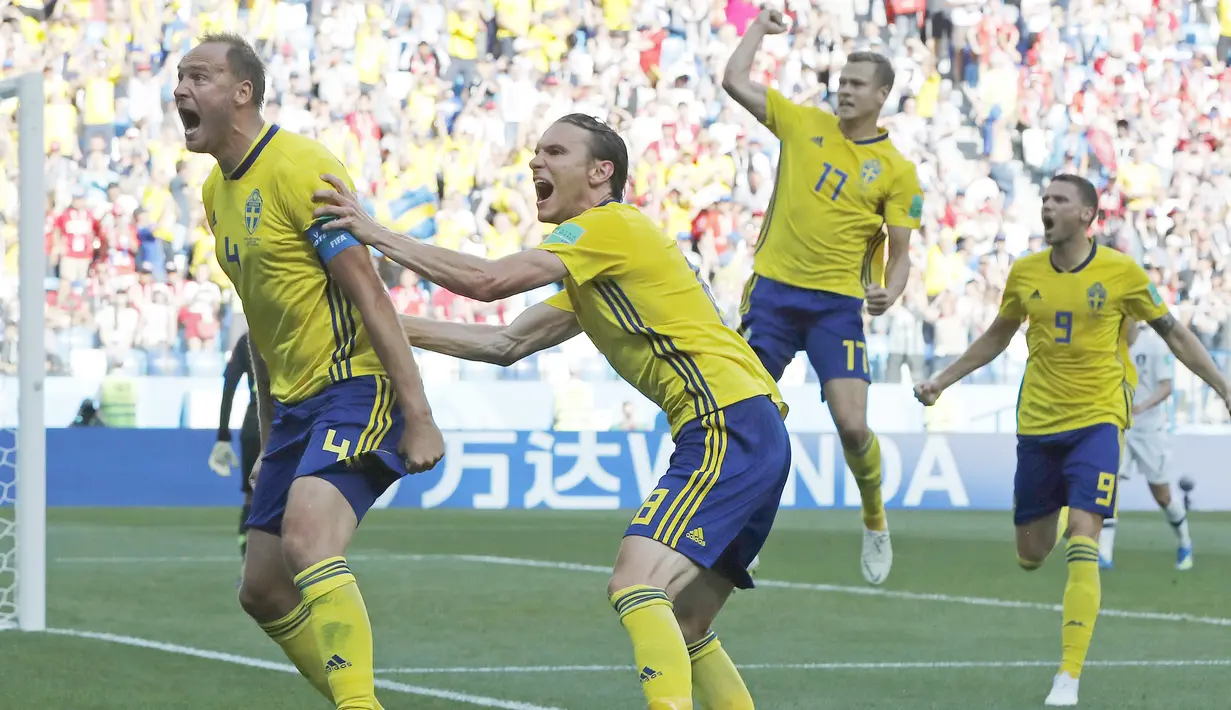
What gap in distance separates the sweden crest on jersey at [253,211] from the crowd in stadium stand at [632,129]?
14033mm

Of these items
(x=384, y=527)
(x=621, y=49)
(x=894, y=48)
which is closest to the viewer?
(x=384, y=527)

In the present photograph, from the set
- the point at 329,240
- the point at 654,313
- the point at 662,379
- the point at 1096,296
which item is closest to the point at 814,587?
the point at 1096,296

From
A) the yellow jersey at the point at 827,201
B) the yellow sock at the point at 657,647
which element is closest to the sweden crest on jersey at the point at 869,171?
the yellow jersey at the point at 827,201

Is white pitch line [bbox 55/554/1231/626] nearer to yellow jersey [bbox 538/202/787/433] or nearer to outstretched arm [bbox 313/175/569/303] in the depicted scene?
yellow jersey [bbox 538/202/787/433]

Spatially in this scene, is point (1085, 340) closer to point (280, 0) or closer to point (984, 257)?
point (984, 257)

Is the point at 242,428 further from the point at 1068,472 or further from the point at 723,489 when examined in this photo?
the point at 723,489

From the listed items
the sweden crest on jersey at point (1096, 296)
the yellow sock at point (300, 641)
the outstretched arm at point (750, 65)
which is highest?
the outstretched arm at point (750, 65)

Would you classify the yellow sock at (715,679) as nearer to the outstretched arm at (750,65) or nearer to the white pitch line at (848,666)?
the white pitch line at (848,666)

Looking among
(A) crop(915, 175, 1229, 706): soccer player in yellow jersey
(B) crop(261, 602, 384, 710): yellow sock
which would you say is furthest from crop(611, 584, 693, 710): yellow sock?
(A) crop(915, 175, 1229, 706): soccer player in yellow jersey

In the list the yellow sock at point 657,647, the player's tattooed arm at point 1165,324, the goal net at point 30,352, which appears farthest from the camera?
the goal net at point 30,352

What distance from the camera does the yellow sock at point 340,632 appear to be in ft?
17.4

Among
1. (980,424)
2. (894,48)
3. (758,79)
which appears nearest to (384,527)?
(980,424)

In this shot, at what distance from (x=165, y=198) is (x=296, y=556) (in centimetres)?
1800

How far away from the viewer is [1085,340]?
29.1 ft
